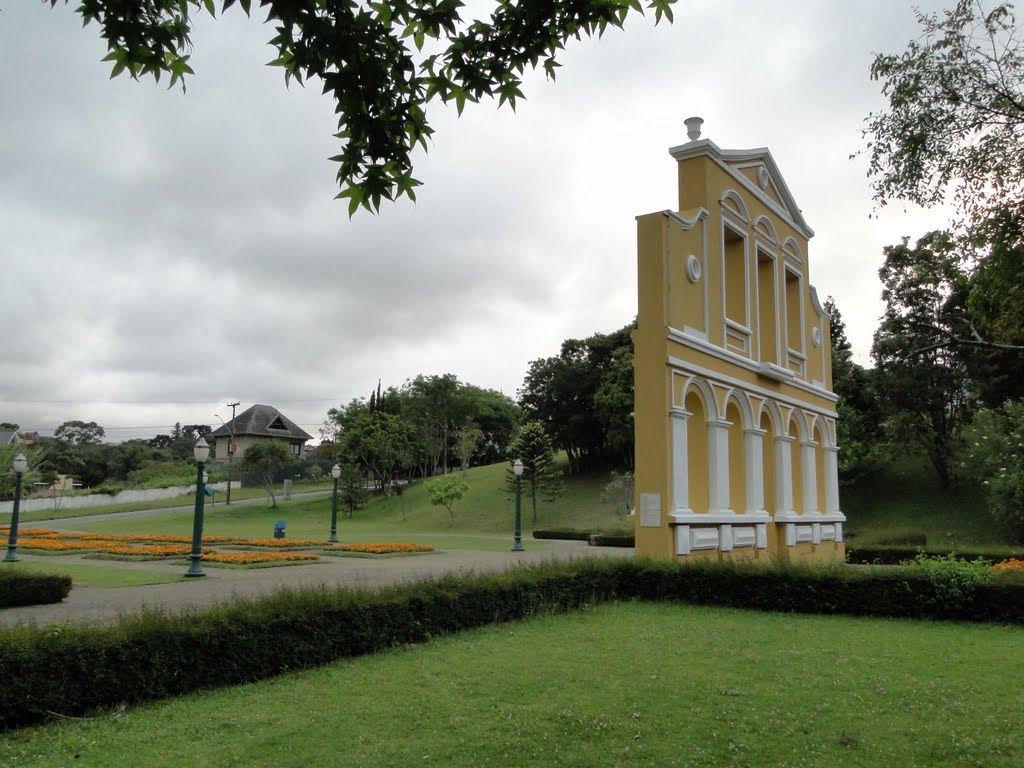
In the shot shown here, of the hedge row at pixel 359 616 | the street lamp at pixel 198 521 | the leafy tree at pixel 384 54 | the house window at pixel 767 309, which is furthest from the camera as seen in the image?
the house window at pixel 767 309

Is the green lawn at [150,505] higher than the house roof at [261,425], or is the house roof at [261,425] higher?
the house roof at [261,425]

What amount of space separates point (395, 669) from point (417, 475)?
60.7 metres

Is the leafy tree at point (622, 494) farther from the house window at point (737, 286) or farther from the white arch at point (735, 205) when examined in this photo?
the white arch at point (735, 205)

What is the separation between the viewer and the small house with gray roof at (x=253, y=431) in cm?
7919

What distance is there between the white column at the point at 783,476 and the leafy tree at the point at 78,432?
8221cm

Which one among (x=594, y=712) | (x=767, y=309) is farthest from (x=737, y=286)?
(x=594, y=712)

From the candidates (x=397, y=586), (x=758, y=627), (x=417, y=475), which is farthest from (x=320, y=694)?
(x=417, y=475)

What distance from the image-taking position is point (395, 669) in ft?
26.6

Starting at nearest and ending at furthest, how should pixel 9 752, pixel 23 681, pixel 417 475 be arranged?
1. pixel 9 752
2. pixel 23 681
3. pixel 417 475

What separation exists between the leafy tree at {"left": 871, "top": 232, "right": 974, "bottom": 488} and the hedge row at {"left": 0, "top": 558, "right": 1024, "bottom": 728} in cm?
2760

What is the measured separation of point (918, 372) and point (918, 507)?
627 centimetres

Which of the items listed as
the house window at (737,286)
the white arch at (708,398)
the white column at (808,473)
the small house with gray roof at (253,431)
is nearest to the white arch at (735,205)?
the house window at (737,286)

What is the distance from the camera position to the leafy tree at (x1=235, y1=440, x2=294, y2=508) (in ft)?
174

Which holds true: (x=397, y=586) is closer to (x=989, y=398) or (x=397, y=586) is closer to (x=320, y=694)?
(x=320, y=694)
